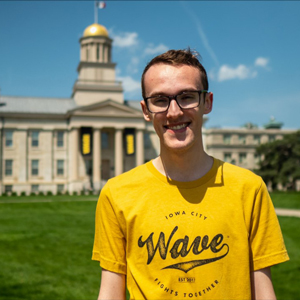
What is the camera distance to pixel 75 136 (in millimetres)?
62375

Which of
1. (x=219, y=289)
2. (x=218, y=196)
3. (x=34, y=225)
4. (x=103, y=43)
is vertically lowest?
(x=34, y=225)

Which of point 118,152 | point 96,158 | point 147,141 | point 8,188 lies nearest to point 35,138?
point 8,188

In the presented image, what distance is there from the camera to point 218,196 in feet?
7.88

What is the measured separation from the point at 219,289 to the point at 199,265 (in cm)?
17

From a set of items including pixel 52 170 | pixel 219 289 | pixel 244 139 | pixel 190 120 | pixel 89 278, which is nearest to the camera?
pixel 219 289

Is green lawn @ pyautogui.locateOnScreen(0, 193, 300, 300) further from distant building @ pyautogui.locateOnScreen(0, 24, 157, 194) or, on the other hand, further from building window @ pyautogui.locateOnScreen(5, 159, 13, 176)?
building window @ pyautogui.locateOnScreen(5, 159, 13, 176)

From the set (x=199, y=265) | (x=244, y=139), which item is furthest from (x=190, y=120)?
(x=244, y=139)

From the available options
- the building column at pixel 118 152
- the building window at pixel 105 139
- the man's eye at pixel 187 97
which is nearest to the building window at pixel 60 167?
the building window at pixel 105 139

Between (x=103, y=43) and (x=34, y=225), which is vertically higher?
(x=103, y=43)

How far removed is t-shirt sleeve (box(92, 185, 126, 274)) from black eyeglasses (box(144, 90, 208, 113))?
611mm

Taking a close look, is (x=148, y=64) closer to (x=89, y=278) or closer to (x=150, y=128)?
(x=89, y=278)

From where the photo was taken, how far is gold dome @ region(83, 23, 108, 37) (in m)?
69.2

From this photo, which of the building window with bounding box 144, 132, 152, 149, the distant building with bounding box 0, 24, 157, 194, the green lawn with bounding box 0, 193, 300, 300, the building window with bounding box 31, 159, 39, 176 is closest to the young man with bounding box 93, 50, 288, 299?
the green lawn with bounding box 0, 193, 300, 300

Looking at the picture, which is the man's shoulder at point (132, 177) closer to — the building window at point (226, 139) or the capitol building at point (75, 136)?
the capitol building at point (75, 136)
